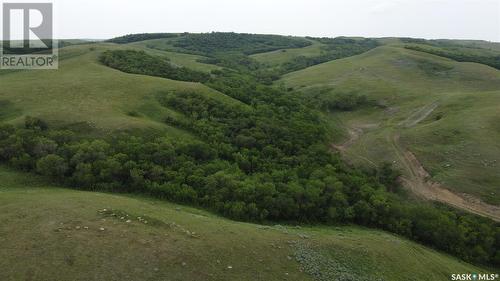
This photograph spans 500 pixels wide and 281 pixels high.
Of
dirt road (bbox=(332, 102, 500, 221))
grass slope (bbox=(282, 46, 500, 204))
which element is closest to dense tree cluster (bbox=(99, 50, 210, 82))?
grass slope (bbox=(282, 46, 500, 204))

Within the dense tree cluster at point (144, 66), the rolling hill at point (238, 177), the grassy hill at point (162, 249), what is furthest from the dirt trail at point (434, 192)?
the dense tree cluster at point (144, 66)

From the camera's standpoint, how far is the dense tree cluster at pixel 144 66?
87.8m

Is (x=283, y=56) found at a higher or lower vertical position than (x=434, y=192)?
higher

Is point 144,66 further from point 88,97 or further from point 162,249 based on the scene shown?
point 162,249

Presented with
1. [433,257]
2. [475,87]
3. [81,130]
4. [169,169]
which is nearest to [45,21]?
[81,130]

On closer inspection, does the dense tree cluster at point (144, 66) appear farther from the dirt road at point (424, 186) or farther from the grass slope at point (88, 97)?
the dirt road at point (424, 186)

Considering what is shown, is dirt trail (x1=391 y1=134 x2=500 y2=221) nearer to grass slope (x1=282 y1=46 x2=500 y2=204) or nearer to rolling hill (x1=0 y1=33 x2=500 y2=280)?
rolling hill (x1=0 y1=33 x2=500 y2=280)

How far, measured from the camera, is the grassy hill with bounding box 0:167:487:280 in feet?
69.5

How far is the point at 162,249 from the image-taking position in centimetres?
2303

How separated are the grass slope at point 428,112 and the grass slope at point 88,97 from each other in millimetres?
28936

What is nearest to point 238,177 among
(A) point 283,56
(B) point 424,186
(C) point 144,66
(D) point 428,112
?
(B) point 424,186

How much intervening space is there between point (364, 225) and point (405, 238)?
4090 millimetres

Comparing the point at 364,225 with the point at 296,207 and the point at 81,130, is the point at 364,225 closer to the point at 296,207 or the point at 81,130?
the point at 296,207

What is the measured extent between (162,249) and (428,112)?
63440mm
